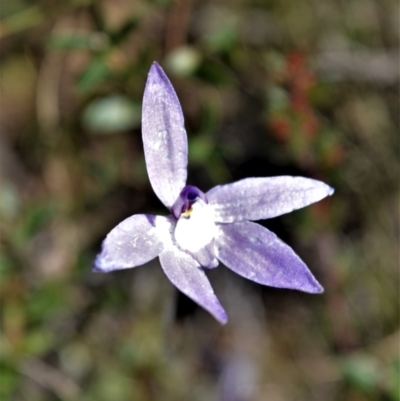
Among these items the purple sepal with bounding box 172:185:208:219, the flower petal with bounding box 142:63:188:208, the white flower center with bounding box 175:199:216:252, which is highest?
the flower petal with bounding box 142:63:188:208

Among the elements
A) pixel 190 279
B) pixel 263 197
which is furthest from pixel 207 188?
pixel 190 279

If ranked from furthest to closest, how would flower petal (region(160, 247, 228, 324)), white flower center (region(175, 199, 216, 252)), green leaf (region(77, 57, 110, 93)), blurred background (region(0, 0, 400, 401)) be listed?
blurred background (region(0, 0, 400, 401)) → green leaf (region(77, 57, 110, 93)) → white flower center (region(175, 199, 216, 252)) → flower petal (region(160, 247, 228, 324))

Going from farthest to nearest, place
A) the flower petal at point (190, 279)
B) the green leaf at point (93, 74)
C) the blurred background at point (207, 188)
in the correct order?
the blurred background at point (207, 188)
the green leaf at point (93, 74)
the flower petal at point (190, 279)

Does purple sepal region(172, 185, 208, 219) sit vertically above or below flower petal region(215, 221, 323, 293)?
above

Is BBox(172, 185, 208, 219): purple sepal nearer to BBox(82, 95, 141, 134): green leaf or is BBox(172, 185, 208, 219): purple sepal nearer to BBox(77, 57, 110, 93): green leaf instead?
BBox(77, 57, 110, 93): green leaf

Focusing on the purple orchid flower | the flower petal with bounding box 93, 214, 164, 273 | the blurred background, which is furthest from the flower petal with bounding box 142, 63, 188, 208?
the blurred background

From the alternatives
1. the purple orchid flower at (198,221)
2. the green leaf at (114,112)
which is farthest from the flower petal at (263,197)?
the green leaf at (114,112)

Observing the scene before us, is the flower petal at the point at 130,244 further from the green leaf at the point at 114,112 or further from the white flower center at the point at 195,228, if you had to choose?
the green leaf at the point at 114,112

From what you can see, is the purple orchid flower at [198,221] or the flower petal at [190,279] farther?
the purple orchid flower at [198,221]
